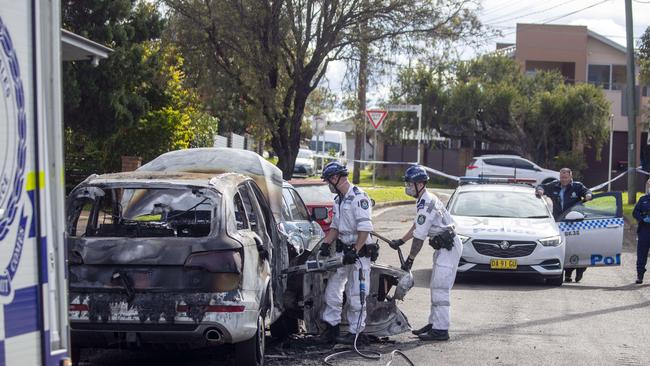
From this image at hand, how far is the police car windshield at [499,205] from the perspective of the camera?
14.5 m

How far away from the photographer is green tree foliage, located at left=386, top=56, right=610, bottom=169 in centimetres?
4138

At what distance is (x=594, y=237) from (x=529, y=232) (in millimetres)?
1104

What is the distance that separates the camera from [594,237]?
545 inches

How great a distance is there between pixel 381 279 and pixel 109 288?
3153 millimetres

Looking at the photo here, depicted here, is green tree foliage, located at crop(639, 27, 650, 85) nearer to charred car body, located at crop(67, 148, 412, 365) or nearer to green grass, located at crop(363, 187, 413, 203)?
green grass, located at crop(363, 187, 413, 203)

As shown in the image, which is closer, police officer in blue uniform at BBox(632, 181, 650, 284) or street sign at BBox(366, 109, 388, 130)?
police officer in blue uniform at BBox(632, 181, 650, 284)

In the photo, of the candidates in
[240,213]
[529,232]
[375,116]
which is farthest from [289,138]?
[240,213]

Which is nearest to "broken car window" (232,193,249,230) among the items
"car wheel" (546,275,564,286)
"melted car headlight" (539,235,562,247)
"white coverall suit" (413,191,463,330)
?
"white coverall suit" (413,191,463,330)

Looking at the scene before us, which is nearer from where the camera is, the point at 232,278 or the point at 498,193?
the point at 232,278

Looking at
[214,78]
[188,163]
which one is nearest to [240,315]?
[188,163]

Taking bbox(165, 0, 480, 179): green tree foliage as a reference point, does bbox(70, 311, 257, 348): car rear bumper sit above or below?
below

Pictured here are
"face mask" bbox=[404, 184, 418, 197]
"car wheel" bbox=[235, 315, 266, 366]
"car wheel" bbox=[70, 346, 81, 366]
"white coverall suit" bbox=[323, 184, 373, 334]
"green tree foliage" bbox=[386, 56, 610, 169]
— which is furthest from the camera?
"green tree foliage" bbox=[386, 56, 610, 169]

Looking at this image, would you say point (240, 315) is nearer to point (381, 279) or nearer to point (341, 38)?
point (381, 279)

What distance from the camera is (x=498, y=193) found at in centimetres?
1516
